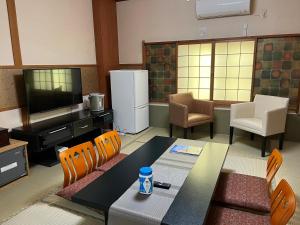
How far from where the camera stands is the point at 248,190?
5.60 feet

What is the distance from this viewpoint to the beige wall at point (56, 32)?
3.05 metres

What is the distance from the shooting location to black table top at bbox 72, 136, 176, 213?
1.37 meters

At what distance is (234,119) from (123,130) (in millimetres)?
2017

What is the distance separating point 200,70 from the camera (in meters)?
4.30

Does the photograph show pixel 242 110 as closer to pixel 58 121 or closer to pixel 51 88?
pixel 58 121

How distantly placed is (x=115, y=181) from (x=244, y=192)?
96cm

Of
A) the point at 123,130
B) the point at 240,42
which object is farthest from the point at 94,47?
the point at 240,42

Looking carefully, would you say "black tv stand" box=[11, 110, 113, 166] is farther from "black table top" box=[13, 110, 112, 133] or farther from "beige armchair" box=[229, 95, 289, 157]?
"beige armchair" box=[229, 95, 289, 157]

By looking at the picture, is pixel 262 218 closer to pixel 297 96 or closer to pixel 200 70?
pixel 297 96

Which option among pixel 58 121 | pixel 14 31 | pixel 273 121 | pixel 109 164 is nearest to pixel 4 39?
pixel 14 31

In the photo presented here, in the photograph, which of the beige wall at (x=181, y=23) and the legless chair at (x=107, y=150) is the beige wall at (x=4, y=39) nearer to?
the legless chair at (x=107, y=150)

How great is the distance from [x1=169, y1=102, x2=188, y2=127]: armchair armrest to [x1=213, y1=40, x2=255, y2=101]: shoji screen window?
912 mm

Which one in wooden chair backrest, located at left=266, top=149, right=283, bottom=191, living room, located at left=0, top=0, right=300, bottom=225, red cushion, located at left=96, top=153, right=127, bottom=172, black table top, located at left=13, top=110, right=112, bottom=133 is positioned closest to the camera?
wooden chair backrest, located at left=266, top=149, right=283, bottom=191

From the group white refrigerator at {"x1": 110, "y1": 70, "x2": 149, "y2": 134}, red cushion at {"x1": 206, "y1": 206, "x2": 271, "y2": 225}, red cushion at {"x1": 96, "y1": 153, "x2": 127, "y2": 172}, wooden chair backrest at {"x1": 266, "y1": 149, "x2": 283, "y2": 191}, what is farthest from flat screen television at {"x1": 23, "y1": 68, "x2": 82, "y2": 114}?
wooden chair backrest at {"x1": 266, "y1": 149, "x2": 283, "y2": 191}
